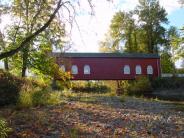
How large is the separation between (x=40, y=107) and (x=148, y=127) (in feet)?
14.8

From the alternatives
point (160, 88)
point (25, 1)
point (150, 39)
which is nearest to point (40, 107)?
point (25, 1)

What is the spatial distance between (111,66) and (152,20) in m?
Result: 16.0

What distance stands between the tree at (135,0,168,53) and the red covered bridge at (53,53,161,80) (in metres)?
10.9

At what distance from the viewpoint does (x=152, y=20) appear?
216 ft

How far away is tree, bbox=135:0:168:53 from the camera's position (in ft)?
214

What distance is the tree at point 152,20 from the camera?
65.3 meters

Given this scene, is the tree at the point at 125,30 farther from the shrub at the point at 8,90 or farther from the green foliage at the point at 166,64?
the shrub at the point at 8,90

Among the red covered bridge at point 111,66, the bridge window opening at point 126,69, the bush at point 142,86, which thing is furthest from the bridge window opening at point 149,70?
the bush at point 142,86

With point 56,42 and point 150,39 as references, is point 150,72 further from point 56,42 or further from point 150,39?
point 56,42

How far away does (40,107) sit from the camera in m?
16.1

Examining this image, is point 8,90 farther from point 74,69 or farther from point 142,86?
point 142,86

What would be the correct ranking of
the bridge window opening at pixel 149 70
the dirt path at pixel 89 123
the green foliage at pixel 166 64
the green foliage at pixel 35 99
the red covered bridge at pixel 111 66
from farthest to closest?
the green foliage at pixel 166 64
the bridge window opening at pixel 149 70
the red covered bridge at pixel 111 66
the green foliage at pixel 35 99
the dirt path at pixel 89 123

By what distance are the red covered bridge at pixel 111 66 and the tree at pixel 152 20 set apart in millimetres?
10871

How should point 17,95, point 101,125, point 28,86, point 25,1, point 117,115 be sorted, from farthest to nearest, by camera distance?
point 28,86, point 17,95, point 117,115, point 101,125, point 25,1
